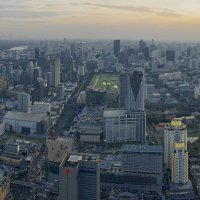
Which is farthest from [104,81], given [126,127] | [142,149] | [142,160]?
[142,160]

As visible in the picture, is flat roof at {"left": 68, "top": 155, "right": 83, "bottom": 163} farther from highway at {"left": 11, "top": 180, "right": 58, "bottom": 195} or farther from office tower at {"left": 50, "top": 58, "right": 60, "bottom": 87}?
office tower at {"left": 50, "top": 58, "right": 60, "bottom": 87}

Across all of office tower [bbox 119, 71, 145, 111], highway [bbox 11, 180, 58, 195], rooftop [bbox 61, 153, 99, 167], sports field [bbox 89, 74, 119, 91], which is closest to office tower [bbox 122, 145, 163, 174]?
highway [bbox 11, 180, 58, 195]

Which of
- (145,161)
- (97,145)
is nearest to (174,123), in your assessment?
(145,161)

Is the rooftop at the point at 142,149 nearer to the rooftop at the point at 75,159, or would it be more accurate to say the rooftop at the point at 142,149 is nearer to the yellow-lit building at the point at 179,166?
the yellow-lit building at the point at 179,166

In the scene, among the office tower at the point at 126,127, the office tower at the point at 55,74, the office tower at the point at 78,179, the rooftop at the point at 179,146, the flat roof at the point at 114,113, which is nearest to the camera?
the office tower at the point at 78,179

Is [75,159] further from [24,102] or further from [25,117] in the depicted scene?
[24,102]

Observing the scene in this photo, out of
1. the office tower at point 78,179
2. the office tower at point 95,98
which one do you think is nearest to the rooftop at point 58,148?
the office tower at point 78,179
